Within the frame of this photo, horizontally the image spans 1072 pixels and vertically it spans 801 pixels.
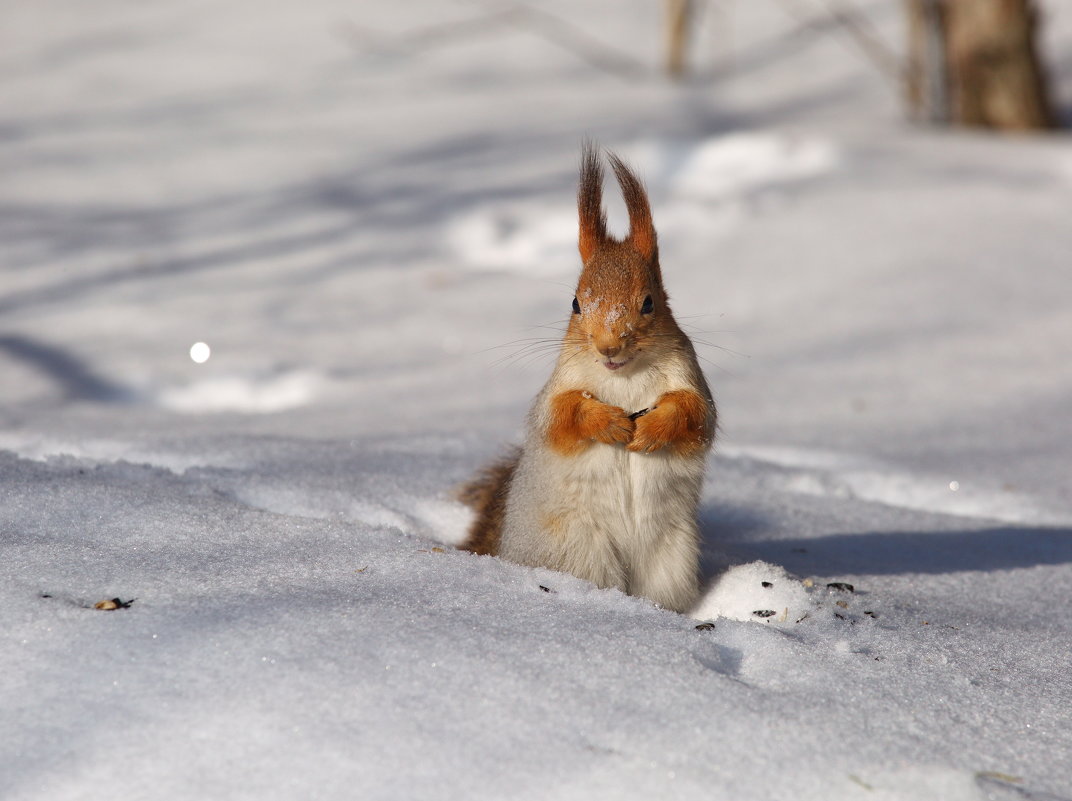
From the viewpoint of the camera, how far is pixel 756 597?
2504mm

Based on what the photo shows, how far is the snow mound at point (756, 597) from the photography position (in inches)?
95.8

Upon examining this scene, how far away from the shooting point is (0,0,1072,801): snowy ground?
5.79ft

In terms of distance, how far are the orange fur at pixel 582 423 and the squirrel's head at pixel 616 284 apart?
92 millimetres

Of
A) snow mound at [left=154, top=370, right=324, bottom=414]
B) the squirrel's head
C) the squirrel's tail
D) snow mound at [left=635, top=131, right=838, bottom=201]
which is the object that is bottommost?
snow mound at [left=154, top=370, right=324, bottom=414]

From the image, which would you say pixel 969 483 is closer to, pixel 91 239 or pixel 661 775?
pixel 661 775

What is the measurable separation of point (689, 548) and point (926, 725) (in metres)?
0.71

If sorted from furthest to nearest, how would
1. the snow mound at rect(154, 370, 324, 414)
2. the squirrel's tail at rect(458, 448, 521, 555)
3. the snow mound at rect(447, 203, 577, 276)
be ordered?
the snow mound at rect(447, 203, 577, 276) → the snow mound at rect(154, 370, 324, 414) → the squirrel's tail at rect(458, 448, 521, 555)

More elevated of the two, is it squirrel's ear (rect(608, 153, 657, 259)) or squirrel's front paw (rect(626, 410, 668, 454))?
squirrel's ear (rect(608, 153, 657, 259))

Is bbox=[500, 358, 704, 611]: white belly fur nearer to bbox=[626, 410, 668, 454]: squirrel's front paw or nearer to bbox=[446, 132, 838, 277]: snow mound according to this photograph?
bbox=[626, 410, 668, 454]: squirrel's front paw

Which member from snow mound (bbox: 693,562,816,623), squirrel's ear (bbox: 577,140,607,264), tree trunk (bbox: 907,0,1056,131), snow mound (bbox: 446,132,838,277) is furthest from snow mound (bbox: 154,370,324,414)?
tree trunk (bbox: 907,0,1056,131)

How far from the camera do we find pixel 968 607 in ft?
8.80

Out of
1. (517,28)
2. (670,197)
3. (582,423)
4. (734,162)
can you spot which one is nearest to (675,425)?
(582,423)

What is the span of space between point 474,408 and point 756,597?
2.34 meters

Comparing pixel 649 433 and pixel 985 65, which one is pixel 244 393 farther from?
pixel 985 65
